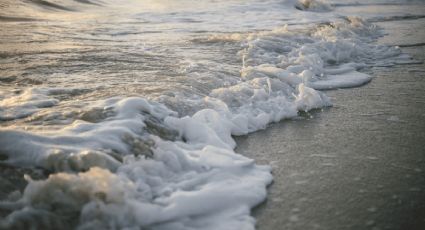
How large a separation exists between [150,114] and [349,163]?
1.34 metres

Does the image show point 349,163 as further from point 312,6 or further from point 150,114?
point 312,6

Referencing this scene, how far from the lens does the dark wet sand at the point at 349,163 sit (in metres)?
1.85

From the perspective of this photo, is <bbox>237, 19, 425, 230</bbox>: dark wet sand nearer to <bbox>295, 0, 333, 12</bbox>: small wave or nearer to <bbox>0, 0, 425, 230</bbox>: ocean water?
<bbox>0, 0, 425, 230</bbox>: ocean water

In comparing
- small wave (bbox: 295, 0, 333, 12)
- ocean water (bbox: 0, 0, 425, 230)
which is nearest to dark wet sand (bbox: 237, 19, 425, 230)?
ocean water (bbox: 0, 0, 425, 230)

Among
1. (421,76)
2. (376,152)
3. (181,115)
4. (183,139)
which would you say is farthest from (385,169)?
(421,76)

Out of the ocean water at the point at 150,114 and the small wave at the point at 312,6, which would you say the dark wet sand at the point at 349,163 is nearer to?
the ocean water at the point at 150,114

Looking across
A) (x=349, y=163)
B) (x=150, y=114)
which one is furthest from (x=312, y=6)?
(x=349, y=163)

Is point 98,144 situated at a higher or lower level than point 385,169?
higher

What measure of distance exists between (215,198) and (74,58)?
347cm

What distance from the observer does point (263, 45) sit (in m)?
5.95

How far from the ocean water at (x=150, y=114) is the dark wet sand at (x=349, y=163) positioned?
0.16 m

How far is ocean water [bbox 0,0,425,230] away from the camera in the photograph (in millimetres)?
1794

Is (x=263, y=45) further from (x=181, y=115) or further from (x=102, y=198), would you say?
(x=102, y=198)

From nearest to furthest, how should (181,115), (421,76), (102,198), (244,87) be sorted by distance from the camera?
(102,198) → (181,115) → (244,87) → (421,76)
